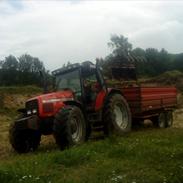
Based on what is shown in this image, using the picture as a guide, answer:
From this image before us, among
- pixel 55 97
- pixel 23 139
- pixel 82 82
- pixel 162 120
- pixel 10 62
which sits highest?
pixel 10 62

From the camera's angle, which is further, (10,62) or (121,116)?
(10,62)

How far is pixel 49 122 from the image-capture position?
13.8 metres

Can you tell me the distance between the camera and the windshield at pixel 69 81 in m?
15.1

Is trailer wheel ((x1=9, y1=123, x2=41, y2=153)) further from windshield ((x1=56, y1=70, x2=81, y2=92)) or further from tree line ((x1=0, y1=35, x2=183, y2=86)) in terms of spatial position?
tree line ((x1=0, y1=35, x2=183, y2=86))

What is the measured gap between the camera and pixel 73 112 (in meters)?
13.6

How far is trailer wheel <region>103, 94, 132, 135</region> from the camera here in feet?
50.0

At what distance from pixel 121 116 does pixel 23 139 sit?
3.72m

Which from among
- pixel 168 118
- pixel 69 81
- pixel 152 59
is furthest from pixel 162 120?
pixel 152 59

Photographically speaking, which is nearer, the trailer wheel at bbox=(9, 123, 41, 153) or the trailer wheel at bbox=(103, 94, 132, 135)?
the trailer wheel at bbox=(9, 123, 41, 153)

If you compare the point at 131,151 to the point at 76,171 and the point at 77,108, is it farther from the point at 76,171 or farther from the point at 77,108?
the point at 77,108

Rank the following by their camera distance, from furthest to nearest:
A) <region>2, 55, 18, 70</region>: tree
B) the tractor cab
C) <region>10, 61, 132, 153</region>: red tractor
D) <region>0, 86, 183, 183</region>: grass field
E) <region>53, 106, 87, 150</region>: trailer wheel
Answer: <region>2, 55, 18, 70</region>: tree, the tractor cab, <region>10, 61, 132, 153</region>: red tractor, <region>53, 106, 87, 150</region>: trailer wheel, <region>0, 86, 183, 183</region>: grass field

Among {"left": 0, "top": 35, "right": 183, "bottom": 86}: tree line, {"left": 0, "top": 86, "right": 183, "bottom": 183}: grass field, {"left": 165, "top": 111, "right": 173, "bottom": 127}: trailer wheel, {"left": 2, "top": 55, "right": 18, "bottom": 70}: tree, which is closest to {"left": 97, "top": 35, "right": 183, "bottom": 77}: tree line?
{"left": 0, "top": 35, "right": 183, "bottom": 86}: tree line

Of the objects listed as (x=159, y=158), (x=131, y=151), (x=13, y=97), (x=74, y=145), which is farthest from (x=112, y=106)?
(x=13, y=97)

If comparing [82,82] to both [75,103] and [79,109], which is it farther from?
[79,109]
